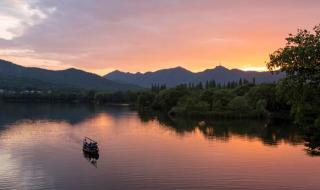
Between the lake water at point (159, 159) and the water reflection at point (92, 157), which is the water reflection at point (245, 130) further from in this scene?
the water reflection at point (92, 157)

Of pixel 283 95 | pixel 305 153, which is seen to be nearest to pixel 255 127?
pixel 305 153

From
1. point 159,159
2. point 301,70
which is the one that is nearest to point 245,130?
point 159,159

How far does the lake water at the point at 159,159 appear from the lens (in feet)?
203

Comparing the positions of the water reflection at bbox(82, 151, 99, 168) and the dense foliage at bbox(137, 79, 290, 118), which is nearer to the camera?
the water reflection at bbox(82, 151, 99, 168)

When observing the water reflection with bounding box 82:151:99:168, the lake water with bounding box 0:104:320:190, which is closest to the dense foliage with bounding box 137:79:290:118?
the lake water with bounding box 0:104:320:190

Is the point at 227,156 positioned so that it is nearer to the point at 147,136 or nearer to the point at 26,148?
the point at 147,136

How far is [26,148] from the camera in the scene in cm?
9469

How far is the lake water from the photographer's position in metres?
62.0

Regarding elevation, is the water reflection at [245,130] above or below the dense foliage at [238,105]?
below

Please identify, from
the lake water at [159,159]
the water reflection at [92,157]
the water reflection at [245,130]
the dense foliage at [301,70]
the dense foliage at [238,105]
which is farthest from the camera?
the dense foliage at [238,105]

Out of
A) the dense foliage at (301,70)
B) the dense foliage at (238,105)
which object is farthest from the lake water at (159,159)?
the dense foliage at (238,105)

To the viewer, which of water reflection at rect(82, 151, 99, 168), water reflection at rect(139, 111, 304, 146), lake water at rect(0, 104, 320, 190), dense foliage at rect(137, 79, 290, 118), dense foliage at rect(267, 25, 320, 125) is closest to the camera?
dense foliage at rect(267, 25, 320, 125)

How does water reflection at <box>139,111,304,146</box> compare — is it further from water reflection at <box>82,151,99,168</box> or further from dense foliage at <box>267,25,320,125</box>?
dense foliage at <box>267,25,320,125</box>

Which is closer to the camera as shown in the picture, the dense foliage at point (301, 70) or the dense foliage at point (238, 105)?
the dense foliage at point (301, 70)
